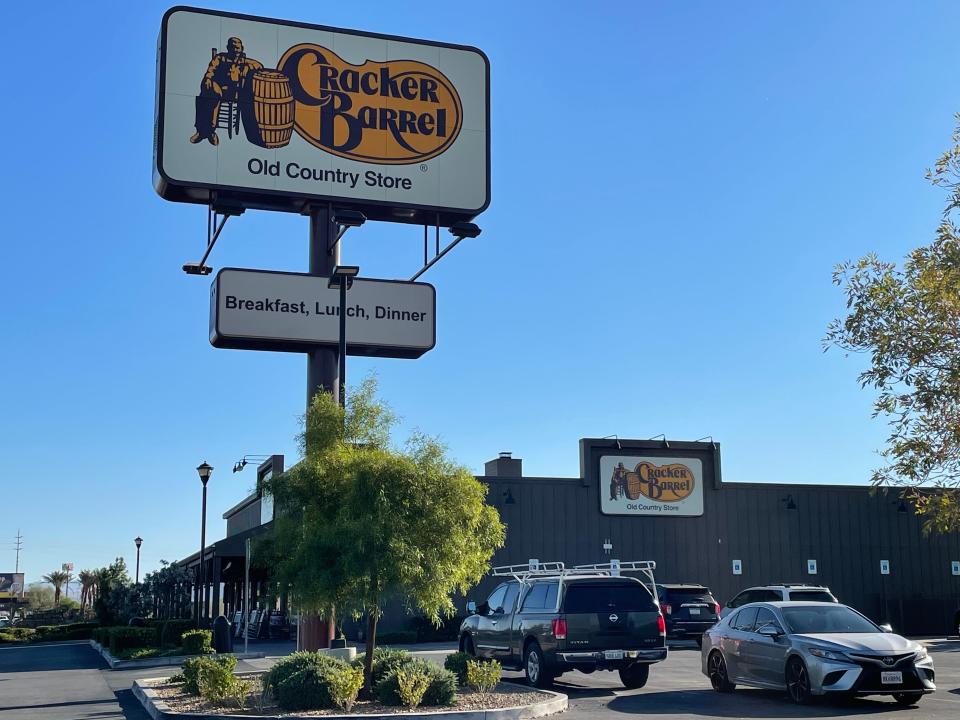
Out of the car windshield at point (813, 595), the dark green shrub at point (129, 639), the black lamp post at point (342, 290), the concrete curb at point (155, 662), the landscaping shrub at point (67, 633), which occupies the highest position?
the black lamp post at point (342, 290)

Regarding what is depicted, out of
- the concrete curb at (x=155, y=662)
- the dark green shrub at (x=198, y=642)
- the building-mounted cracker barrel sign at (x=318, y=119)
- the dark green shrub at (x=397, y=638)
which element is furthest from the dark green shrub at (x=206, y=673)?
the dark green shrub at (x=397, y=638)

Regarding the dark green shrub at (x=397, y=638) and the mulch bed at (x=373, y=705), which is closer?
the mulch bed at (x=373, y=705)

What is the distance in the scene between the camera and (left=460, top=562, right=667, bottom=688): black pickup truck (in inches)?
740

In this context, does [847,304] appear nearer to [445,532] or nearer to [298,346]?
[445,532]

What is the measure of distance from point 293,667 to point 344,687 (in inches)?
35.0

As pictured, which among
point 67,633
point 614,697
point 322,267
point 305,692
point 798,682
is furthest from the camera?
point 67,633

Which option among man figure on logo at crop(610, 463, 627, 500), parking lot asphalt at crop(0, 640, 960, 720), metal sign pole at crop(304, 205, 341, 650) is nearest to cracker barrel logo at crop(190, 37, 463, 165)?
metal sign pole at crop(304, 205, 341, 650)

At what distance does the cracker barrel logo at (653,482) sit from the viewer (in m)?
38.4

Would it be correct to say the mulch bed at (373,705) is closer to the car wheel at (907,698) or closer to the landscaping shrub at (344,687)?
the landscaping shrub at (344,687)

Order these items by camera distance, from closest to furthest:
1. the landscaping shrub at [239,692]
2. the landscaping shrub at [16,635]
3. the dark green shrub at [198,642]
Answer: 1. the landscaping shrub at [239,692]
2. the dark green shrub at [198,642]
3. the landscaping shrub at [16,635]

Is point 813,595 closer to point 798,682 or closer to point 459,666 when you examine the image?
point 798,682

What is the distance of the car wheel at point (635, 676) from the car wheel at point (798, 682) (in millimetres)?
3411

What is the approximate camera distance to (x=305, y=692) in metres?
15.2

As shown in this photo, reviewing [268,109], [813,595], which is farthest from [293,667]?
[813,595]
